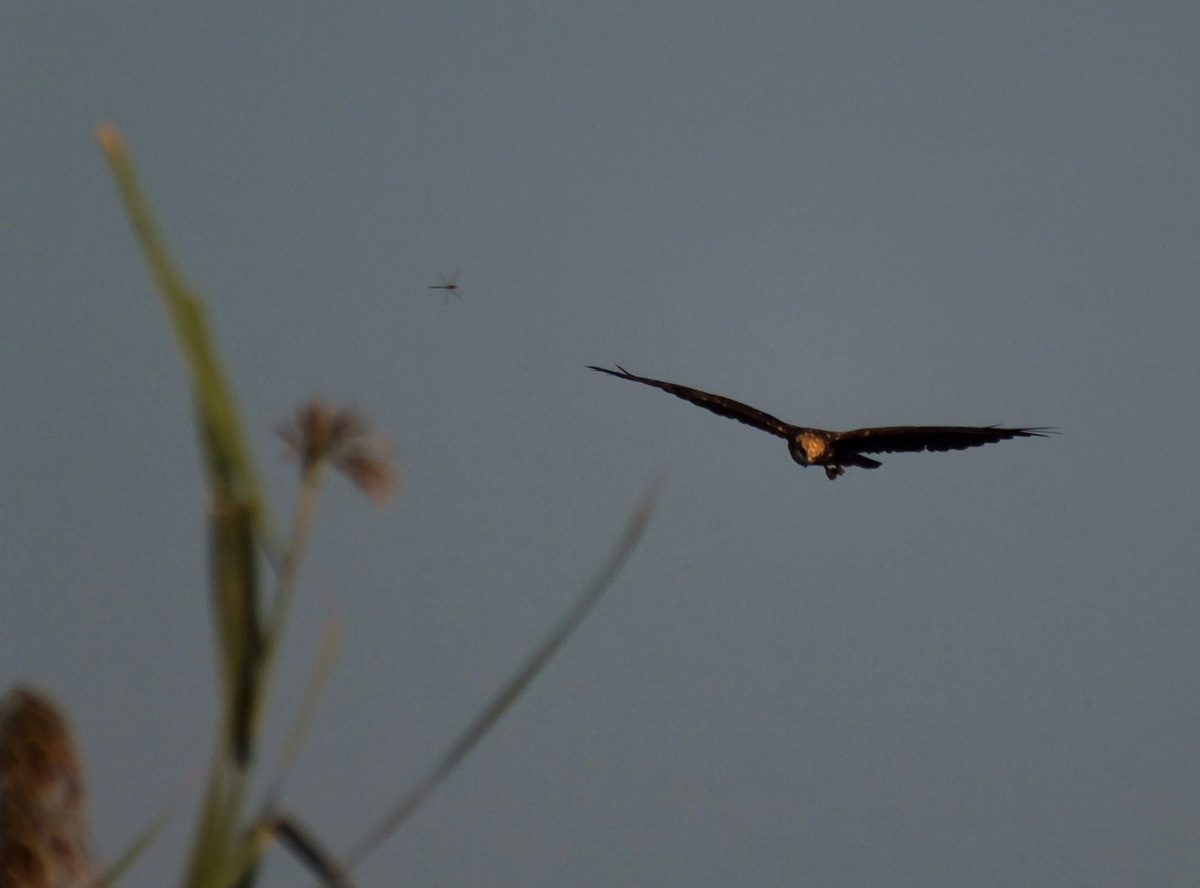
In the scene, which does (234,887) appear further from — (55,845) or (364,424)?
(364,424)

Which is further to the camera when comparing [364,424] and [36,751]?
[364,424]

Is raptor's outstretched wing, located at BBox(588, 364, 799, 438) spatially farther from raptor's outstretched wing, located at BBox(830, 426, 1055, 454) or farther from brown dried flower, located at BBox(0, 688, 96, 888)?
brown dried flower, located at BBox(0, 688, 96, 888)

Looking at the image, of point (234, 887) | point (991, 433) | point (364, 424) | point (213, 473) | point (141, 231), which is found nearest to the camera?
point (141, 231)

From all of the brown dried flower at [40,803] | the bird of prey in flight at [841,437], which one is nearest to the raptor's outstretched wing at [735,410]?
the bird of prey in flight at [841,437]

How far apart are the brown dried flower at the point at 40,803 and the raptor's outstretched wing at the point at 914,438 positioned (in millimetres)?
10255

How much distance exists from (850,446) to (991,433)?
153 cm

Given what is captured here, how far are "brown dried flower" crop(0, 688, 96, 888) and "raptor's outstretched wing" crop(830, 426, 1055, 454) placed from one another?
1025cm

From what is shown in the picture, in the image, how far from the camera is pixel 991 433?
37.5ft

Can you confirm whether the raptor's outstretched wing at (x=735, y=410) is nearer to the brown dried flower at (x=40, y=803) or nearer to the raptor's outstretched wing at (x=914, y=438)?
the raptor's outstretched wing at (x=914, y=438)

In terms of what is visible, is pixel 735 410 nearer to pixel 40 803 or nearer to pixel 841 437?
pixel 841 437

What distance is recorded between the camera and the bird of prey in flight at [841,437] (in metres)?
11.7

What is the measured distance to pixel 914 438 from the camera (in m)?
12.0

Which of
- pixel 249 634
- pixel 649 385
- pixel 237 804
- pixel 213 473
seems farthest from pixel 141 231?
pixel 649 385

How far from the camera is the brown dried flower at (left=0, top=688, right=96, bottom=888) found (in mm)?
1713
